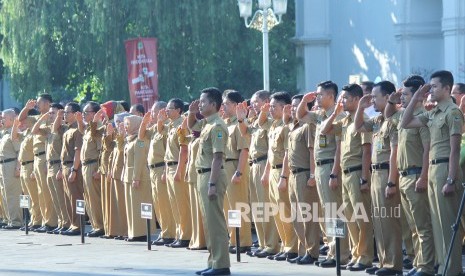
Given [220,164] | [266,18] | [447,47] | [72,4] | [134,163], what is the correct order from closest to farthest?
[220,164] < [134,163] < [266,18] < [447,47] < [72,4]

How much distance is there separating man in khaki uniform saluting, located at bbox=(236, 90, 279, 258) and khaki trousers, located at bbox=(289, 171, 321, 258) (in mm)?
1249

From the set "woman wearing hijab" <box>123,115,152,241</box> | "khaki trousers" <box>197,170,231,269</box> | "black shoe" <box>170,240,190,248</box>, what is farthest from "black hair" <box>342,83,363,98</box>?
"woman wearing hijab" <box>123,115,152,241</box>

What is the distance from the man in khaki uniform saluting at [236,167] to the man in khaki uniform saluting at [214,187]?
8.00 ft

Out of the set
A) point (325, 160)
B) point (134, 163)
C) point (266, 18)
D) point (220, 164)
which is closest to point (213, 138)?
point (220, 164)

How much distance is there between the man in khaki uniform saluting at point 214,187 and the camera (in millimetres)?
15945

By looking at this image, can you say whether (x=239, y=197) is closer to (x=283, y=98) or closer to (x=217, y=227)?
(x=283, y=98)

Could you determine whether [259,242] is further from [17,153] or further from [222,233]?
[17,153]

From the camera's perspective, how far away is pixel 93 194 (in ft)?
75.5

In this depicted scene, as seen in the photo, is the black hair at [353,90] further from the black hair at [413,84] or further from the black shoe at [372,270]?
the black shoe at [372,270]

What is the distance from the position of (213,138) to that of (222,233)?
1136mm

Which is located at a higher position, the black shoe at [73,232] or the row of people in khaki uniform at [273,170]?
the row of people in khaki uniform at [273,170]

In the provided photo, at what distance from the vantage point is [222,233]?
1602 cm

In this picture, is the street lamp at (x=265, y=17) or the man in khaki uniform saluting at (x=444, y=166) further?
the street lamp at (x=265, y=17)

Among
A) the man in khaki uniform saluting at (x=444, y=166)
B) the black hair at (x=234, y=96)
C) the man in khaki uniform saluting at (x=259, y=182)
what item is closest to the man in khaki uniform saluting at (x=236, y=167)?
the black hair at (x=234, y=96)
